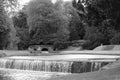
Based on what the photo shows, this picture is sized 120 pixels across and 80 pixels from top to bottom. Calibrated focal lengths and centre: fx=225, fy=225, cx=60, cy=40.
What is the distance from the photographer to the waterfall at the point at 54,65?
17734 mm

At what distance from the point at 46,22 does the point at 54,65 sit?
31.0 metres

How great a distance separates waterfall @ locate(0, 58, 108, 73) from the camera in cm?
1773

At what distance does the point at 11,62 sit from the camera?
2250cm

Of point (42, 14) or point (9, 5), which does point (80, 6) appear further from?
point (42, 14)

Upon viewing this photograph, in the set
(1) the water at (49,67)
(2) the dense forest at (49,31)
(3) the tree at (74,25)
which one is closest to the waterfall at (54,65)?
(1) the water at (49,67)

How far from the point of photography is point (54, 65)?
1933 centimetres

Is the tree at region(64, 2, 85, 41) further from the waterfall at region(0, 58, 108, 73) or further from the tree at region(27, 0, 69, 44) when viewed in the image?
the waterfall at region(0, 58, 108, 73)

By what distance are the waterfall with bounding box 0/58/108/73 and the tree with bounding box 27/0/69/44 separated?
27.1 metres

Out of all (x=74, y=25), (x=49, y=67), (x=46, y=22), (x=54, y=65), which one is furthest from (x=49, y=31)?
(x=54, y=65)

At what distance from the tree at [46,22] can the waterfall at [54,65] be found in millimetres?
27141

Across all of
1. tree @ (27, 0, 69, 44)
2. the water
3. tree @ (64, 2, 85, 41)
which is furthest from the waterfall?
tree @ (64, 2, 85, 41)

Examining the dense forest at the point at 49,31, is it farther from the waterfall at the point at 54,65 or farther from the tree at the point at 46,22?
the waterfall at the point at 54,65

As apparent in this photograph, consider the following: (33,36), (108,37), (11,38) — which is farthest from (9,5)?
(33,36)

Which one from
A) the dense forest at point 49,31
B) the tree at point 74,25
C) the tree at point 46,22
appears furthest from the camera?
the tree at point 74,25
